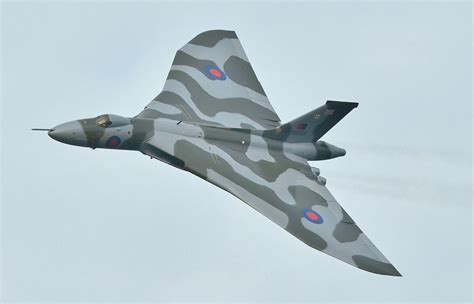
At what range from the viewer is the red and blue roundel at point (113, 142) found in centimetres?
5178

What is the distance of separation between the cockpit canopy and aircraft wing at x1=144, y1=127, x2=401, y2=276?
1.73 metres

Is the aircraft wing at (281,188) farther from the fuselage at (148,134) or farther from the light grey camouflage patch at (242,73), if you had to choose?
the light grey camouflage patch at (242,73)

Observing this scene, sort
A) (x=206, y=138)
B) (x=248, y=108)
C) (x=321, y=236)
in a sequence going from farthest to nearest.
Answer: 1. (x=248, y=108)
2. (x=206, y=138)
3. (x=321, y=236)

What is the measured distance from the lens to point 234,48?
60.3 metres

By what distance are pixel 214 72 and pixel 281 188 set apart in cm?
1003

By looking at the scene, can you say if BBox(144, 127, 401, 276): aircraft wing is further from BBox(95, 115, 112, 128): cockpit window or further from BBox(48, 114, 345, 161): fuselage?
BBox(95, 115, 112, 128): cockpit window

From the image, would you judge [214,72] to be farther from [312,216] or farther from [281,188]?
[312,216]

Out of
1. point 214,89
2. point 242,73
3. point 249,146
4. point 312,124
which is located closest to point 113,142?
point 249,146

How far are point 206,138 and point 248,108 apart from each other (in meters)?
4.72

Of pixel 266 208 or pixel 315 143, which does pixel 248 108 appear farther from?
pixel 266 208

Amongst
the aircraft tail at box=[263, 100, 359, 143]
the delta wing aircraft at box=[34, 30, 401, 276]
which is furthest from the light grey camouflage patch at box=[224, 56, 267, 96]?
the aircraft tail at box=[263, 100, 359, 143]

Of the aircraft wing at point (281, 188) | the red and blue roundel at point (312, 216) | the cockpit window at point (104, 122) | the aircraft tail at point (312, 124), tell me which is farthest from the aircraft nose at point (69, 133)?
the red and blue roundel at point (312, 216)

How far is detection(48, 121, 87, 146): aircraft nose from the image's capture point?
51.0 meters

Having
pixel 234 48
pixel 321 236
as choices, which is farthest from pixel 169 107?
pixel 321 236
